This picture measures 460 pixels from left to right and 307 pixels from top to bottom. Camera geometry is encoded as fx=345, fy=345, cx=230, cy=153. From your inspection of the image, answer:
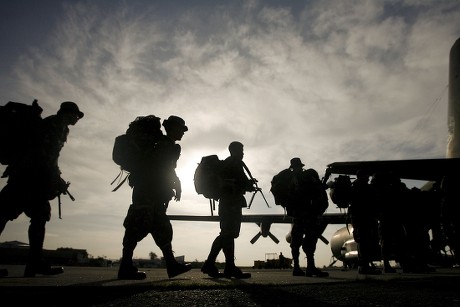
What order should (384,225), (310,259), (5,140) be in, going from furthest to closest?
(384,225) < (310,259) < (5,140)

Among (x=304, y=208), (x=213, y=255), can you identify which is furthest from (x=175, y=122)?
(x=304, y=208)

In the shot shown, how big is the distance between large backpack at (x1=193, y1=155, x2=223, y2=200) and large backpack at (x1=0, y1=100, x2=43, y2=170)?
251 cm

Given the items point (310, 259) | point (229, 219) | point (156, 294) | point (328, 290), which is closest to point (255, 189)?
point (229, 219)

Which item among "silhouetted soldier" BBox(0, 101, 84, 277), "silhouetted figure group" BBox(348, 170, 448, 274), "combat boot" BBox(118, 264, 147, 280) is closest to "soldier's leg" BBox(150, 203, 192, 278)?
"combat boot" BBox(118, 264, 147, 280)

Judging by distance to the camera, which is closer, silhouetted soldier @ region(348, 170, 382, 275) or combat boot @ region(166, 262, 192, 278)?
combat boot @ region(166, 262, 192, 278)

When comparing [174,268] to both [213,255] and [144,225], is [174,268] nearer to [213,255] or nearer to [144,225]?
[144,225]

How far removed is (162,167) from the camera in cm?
475

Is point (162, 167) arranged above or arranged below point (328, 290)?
above

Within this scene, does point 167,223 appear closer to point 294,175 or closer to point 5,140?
point 5,140

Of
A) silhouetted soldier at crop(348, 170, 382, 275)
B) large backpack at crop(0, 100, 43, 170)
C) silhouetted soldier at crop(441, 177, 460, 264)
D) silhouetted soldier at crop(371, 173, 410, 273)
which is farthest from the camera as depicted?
silhouetted soldier at crop(441, 177, 460, 264)

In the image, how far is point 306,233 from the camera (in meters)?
6.80

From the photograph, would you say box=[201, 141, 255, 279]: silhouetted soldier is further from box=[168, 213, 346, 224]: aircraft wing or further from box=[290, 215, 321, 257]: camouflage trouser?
box=[168, 213, 346, 224]: aircraft wing

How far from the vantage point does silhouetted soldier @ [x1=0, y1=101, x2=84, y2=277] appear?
4.60 meters

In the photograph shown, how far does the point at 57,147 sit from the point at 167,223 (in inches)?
79.8
